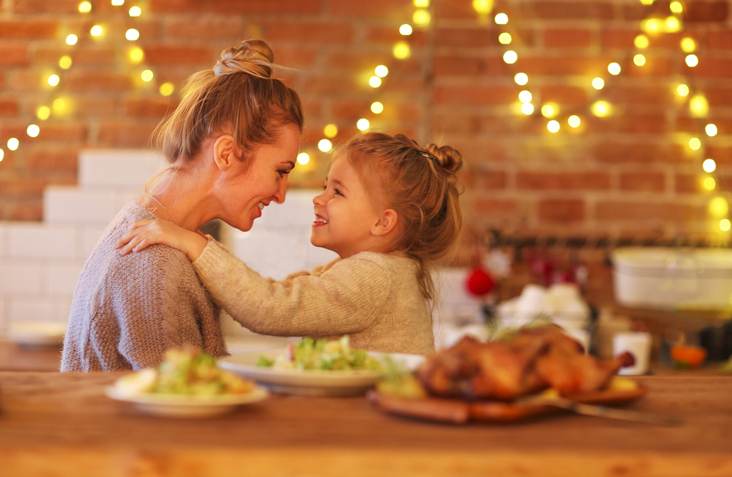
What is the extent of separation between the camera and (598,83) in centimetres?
368

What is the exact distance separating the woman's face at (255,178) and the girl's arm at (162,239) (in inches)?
8.5

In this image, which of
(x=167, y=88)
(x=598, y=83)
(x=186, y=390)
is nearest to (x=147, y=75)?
(x=167, y=88)

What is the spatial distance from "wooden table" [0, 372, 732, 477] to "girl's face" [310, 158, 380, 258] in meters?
0.93

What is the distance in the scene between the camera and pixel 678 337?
336cm

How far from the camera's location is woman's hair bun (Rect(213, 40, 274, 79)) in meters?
2.01

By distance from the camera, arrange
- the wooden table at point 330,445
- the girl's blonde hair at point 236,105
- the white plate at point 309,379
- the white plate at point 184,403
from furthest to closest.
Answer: the girl's blonde hair at point 236,105
the white plate at point 309,379
the white plate at point 184,403
the wooden table at point 330,445

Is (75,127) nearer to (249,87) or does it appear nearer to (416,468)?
(249,87)

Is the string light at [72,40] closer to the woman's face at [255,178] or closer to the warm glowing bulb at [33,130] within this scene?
the warm glowing bulb at [33,130]

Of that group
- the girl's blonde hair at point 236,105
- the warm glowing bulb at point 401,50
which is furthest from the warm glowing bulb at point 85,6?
the girl's blonde hair at point 236,105

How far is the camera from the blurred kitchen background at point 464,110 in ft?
12.1

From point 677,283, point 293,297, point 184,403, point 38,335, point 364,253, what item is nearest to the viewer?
point 184,403

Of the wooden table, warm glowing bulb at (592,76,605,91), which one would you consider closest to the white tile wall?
warm glowing bulb at (592,76,605,91)

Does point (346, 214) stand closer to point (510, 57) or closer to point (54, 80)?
point (510, 57)

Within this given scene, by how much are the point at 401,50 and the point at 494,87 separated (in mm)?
339
